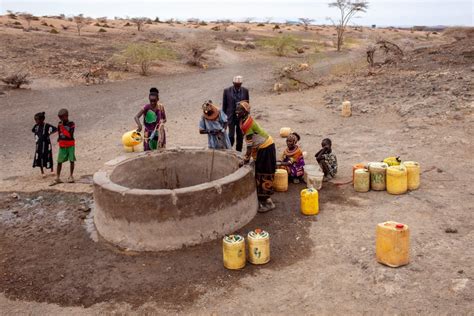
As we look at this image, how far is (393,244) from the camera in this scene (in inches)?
180

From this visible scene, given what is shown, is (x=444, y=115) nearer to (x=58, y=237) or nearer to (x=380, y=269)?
(x=380, y=269)

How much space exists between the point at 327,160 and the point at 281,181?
2.87 ft

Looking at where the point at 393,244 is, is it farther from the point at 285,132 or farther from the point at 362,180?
the point at 285,132

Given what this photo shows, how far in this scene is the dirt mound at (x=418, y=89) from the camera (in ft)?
35.9

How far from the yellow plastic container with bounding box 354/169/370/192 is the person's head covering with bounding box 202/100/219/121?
2241 mm

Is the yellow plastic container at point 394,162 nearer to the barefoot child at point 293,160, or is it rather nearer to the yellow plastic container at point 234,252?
the barefoot child at point 293,160

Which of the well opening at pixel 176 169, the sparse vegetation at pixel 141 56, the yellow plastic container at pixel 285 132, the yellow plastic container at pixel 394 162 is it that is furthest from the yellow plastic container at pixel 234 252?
the sparse vegetation at pixel 141 56

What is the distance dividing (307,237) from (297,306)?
145 centimetres

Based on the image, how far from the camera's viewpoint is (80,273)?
199 inches

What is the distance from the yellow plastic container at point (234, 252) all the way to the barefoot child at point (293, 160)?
8.40 feet

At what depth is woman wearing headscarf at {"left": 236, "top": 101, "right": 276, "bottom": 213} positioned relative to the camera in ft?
19.0

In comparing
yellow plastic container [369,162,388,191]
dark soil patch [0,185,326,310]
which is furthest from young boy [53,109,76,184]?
yellow plastic container [369,162,388,191]

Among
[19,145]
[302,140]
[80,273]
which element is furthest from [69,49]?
[80,273]

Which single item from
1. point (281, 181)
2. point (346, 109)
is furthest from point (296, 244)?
point (346, 109)
